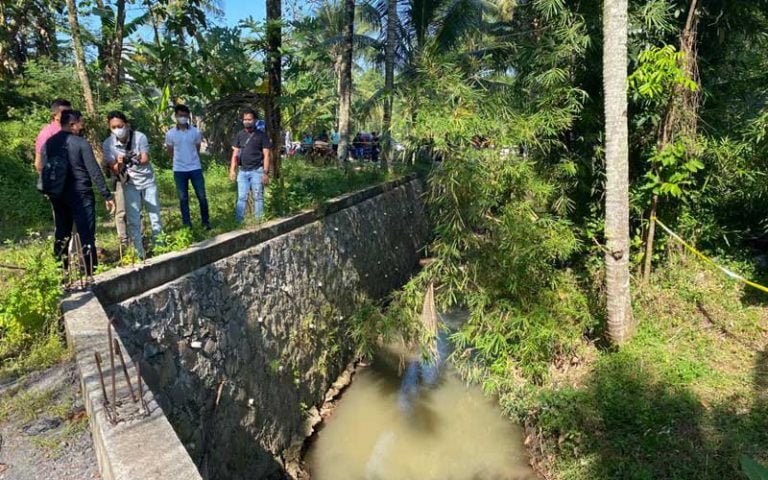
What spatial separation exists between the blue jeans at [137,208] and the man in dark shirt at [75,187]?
0.76 metres

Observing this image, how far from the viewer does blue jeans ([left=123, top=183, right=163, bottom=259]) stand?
4.98m

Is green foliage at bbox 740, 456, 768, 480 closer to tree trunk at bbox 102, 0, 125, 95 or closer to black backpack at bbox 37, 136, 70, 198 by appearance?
black backpack at bbox 37, 136, 70, 198

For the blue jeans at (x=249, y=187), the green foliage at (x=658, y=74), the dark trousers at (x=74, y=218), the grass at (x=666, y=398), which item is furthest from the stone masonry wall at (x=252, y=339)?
the green foliage at (x=658, y=74)

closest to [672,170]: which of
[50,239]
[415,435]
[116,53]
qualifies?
[415,435]

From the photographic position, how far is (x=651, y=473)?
434 centimetres

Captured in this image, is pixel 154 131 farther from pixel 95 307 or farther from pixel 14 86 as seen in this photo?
pixel 95 307

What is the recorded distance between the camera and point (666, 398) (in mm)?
4977

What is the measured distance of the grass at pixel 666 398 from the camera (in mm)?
4430

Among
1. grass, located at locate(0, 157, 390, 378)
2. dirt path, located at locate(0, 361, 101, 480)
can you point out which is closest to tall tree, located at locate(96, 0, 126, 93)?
grass, located at locate(0, 157, 390, 378)

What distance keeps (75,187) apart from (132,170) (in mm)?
1001

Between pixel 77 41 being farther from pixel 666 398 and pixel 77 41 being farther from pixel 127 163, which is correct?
pixel 666 398

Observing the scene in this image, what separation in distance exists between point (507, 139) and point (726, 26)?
3.53m

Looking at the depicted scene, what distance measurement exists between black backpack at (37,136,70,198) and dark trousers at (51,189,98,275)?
0.09 meters

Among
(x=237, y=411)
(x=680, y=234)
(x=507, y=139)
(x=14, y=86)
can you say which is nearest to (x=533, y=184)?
(x=507, y=139)
